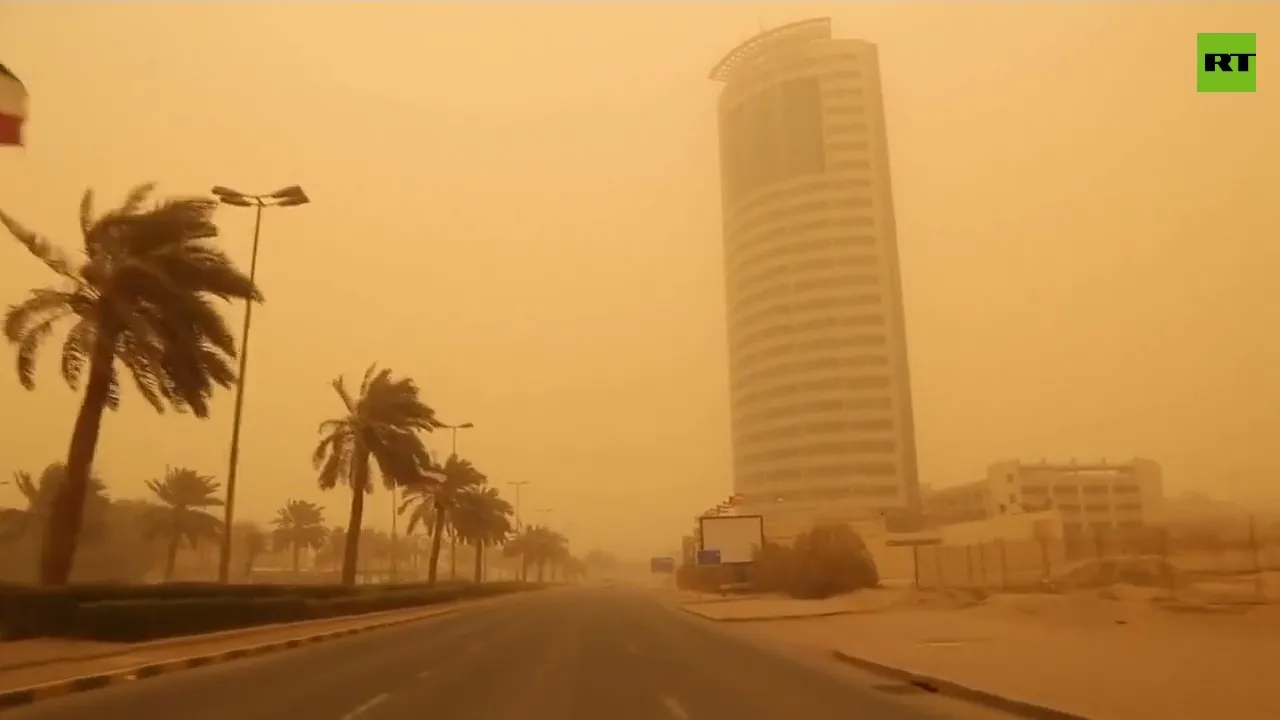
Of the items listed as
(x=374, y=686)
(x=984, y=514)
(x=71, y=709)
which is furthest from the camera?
(x=984, y=514)

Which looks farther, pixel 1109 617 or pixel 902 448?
pixel 902 448

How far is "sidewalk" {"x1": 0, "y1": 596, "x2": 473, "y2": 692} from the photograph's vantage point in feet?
58.0

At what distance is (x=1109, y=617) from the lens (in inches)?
1151

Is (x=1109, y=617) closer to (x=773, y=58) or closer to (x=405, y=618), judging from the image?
(x=405, y=618)

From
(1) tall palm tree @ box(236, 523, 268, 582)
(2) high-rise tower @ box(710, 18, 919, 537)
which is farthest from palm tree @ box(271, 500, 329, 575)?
(2) high-rise tower @ box(710, 18, 919, 537)

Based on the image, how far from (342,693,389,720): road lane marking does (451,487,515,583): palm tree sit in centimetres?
6215

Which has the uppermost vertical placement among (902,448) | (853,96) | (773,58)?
(773,58)

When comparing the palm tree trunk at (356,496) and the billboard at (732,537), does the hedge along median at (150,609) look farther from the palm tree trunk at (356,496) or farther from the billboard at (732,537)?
the billboard at (732,537)

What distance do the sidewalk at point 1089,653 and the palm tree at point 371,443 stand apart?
2164 cm

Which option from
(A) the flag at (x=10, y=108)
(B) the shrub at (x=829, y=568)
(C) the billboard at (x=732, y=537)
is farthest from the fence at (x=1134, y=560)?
(A) the flag at (x=10, y=108)

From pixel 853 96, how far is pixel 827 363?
167ft

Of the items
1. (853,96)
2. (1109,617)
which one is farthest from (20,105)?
(853,96)

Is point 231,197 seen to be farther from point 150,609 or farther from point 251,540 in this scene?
point 251,540

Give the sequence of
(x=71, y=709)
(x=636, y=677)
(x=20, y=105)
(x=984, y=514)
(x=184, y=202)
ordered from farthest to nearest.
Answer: (x=984, y=514)
(x=184, y=202)
(x=20, y=105)
(x=636, y=677)
(x=71, y=709)
